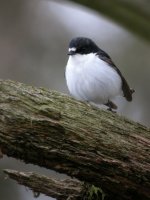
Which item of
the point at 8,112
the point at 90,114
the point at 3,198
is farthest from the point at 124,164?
the point at 3,198

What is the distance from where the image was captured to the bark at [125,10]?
6.64 meters

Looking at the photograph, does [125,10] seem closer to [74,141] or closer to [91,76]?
[91,76]

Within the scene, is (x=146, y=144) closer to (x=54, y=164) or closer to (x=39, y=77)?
(x=54, y=164)

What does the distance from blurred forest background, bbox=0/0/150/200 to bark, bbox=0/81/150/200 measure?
4.81 m

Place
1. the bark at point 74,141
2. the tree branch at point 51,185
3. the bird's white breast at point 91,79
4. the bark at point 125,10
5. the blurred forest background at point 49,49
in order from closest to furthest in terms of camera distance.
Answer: the bark at point 74,141, the tree branch at point 51,185, the bird's white breast at point 91,79, the bark at point 125,10, the blurred forest background at point 49,49

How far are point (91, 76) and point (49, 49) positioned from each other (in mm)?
4920

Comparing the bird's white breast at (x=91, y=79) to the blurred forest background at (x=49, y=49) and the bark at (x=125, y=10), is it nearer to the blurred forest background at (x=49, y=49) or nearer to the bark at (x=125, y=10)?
the bark at (x=125, y=10)

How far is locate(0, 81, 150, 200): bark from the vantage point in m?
4.14

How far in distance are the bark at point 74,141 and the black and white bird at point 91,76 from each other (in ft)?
4.14

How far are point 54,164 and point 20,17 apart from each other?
260 inches

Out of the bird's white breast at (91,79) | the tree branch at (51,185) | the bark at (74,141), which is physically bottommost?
the tree branch at (51,185)

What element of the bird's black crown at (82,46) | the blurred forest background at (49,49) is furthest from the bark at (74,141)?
the blurred forest background at (49,49)

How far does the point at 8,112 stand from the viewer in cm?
416

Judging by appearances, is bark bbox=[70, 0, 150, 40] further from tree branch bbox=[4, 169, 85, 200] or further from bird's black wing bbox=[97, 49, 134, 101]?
tree branch bbox=[4, 169, 85, 200]
